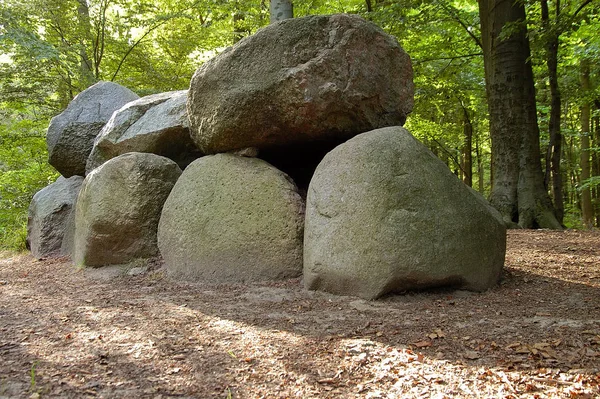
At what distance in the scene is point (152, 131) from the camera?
229 inches

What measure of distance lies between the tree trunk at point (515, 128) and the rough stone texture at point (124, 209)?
209 inches

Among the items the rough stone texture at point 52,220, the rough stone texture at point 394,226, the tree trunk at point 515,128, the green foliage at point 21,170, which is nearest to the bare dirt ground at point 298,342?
the rough stone texture at point 394,226

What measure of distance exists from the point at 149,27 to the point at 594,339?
37.7ft

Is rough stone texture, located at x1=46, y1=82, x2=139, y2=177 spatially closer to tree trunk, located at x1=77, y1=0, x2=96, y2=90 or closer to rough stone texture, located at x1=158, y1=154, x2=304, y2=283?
rough stone texture, located at x1=158, y1=154, x2=304, y2=283

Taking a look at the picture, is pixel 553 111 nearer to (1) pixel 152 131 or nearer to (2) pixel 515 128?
(2) pixel 515 128

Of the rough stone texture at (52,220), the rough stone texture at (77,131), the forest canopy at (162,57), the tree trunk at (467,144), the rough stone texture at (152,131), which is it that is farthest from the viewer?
the tree trunk at (467,144)

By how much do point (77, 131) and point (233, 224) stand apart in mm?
3651

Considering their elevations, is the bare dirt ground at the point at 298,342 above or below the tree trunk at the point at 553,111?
below

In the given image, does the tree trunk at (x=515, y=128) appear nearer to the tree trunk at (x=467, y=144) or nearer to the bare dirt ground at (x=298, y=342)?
the bare dirt ground at (x=298, y=342)

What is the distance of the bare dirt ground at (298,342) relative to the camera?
222cm

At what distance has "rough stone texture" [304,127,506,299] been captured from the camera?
144 inches

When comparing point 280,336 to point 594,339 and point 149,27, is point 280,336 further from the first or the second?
point 149,27

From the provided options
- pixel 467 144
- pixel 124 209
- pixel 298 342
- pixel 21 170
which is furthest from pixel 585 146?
pixel 21 170

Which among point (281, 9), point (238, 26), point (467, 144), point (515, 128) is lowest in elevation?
point (515, 128)
